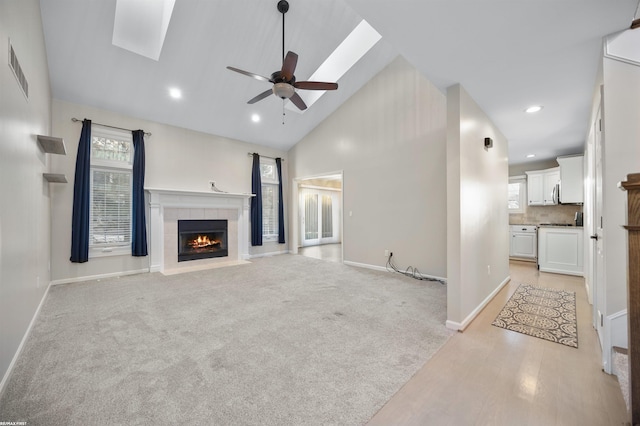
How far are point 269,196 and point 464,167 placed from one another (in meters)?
5.27

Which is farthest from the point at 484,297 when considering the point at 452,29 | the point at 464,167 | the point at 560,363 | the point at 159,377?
the point at 159,377

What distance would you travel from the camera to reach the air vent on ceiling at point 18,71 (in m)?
1.89

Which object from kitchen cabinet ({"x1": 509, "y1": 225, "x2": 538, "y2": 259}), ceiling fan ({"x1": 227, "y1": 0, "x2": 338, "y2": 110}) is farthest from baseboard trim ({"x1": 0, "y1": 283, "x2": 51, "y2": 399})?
kitchen cabinet ({"x1": 509, "y1": 225, "x2": 538, "y2": 259})

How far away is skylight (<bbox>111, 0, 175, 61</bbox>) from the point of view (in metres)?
3.34

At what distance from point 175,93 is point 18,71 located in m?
2.65

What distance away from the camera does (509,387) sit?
1.69 meters

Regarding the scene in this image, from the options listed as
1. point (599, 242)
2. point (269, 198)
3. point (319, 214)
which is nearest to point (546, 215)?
point (599, 242)

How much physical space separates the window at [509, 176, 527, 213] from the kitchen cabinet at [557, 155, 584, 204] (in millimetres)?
1181

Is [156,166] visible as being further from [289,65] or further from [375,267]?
[375,267]

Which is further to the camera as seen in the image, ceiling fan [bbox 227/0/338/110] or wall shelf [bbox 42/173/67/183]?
wall shelf [bbox 42/173/67/183]

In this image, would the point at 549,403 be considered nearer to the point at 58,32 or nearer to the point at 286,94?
the point at 286,94

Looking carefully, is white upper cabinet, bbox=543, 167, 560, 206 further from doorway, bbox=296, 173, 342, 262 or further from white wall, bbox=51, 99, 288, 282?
white wall, bbox=51, 99, 288, 282

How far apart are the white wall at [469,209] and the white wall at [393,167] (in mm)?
921

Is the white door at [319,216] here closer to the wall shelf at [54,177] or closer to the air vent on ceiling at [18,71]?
the wall shelf at [54,177]
